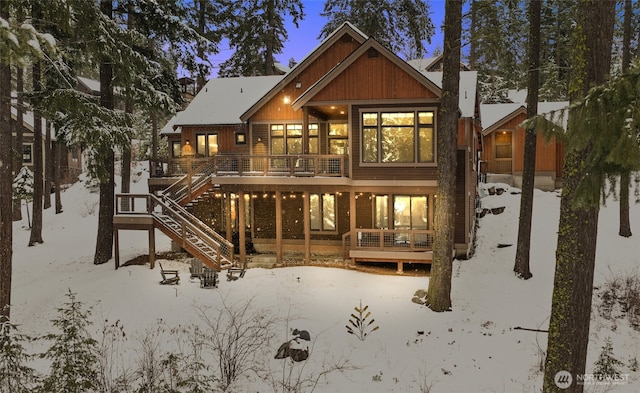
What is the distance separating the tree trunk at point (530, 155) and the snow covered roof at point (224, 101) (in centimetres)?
1366

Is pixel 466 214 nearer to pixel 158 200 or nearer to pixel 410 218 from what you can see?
pixel 410 218

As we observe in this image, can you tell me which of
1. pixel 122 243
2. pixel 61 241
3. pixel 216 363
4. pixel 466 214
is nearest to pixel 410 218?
pixel 466 214

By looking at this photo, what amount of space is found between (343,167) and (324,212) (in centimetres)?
357

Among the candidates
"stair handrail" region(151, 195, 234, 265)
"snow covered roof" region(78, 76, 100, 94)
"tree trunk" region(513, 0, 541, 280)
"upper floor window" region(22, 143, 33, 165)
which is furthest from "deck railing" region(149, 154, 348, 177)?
"snow covered roof" region(78, 76, 100, 94)

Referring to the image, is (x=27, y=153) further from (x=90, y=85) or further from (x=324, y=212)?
(x=324, y=212)

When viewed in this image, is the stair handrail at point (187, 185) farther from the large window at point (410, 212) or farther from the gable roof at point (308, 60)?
the large window at point (410, 212)

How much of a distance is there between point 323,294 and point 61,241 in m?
16.6

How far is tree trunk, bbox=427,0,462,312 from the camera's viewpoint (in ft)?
40.5

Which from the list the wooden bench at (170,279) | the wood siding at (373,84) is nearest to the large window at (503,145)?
the wood siding at (373,84)

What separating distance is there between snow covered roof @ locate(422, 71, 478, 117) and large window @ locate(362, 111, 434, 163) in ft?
5.44

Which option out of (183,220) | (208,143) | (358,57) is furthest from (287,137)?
Answer: (183,220)

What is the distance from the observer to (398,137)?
695 inches

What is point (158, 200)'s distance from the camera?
670 inches

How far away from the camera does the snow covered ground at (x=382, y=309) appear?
8.94 m
